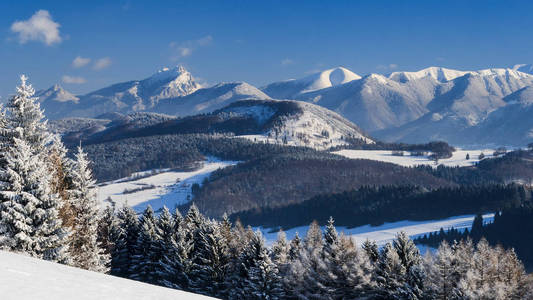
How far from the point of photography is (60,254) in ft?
103

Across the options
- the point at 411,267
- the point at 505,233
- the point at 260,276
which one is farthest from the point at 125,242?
the point at 505,233

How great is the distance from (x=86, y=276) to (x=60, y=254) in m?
13.3

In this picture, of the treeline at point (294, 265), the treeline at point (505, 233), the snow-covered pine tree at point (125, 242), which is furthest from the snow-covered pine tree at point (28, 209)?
the treeline at point (505, 233)

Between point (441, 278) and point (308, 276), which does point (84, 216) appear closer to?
point (308, 276)

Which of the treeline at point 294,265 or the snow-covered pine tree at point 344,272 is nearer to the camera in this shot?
the treeline at point 294,265

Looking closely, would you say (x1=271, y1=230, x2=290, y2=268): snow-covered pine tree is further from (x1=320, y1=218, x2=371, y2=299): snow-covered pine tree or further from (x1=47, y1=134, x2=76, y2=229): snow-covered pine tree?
(x1=47, y1=134, x2=76, y2=229): snow-covered pine tree

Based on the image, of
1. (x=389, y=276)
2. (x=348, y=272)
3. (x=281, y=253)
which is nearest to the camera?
(x=389, y=276)

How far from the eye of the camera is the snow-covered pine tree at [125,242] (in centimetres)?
5809

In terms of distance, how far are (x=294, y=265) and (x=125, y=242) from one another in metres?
23.1

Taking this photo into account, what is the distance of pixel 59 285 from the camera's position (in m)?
17.7

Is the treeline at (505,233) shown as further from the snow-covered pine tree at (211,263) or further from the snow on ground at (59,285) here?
the snow on ground at (59,285)

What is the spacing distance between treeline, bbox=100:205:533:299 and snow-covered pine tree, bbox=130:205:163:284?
0.13m

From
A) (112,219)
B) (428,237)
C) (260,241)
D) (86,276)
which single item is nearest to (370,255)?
(260,241)

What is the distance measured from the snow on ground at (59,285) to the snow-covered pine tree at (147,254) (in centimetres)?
3808
